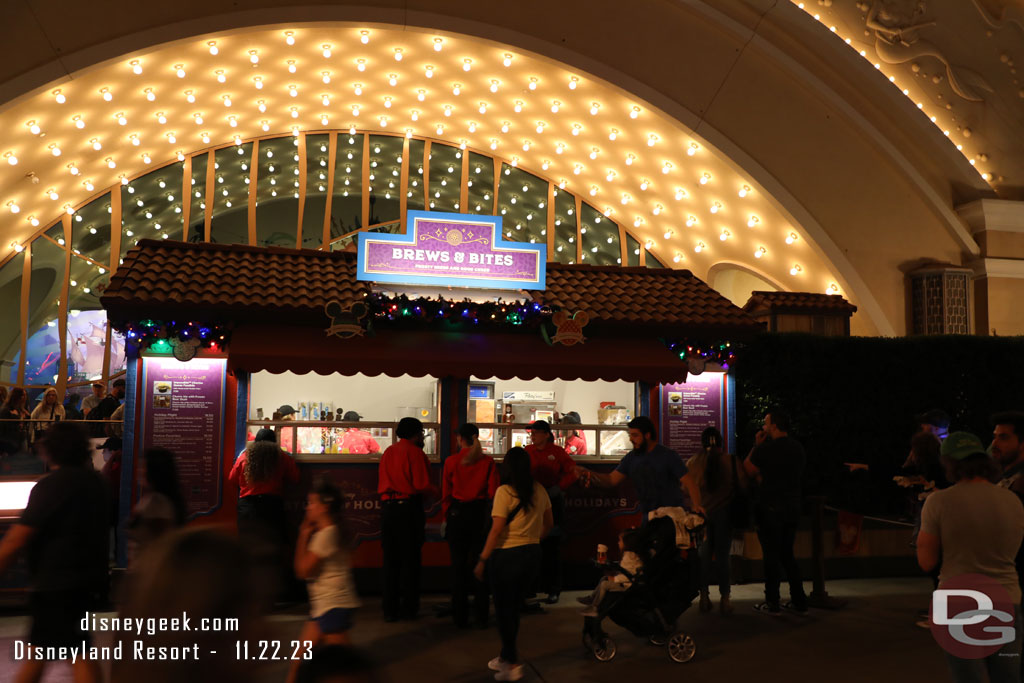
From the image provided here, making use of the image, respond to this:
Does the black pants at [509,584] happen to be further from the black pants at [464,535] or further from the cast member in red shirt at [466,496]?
the cast member in red shirt at [466,496]

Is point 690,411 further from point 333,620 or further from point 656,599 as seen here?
point 333,620

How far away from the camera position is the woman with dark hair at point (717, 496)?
7.93 m

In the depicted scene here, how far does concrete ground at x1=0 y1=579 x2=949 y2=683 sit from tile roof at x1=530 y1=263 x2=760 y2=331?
3080 millimetres

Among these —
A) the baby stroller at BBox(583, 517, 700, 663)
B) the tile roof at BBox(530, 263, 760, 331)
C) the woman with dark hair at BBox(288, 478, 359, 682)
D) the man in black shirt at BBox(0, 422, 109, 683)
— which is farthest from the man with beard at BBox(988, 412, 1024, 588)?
the man in black shirt at BBox(0, 422, 109, 683)

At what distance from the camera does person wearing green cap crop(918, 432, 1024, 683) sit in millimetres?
4000

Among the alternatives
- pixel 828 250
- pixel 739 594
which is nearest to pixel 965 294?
pixel 828 250

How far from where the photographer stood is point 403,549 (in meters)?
7.63

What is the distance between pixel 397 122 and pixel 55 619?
16.1 meters

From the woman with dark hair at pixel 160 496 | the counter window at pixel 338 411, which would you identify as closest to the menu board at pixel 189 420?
the counter window at pixel 338 411

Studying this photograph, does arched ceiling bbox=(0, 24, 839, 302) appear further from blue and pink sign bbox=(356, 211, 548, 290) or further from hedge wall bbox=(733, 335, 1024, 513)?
blue and pink sign bbox=(356, 211, 548, 290)

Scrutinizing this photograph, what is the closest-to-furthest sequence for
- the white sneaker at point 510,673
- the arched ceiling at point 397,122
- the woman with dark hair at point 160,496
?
the woman with dark hair at point 160,496 → the white sneaker at point 510,673 → the arched ceiling at point 397,122

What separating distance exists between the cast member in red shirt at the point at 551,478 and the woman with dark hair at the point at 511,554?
2396 mm

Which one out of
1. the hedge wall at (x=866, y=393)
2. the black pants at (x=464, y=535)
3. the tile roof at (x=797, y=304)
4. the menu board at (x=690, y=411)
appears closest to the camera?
the black pants at (x=464, y=535)

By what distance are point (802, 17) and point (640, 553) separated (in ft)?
39.6
